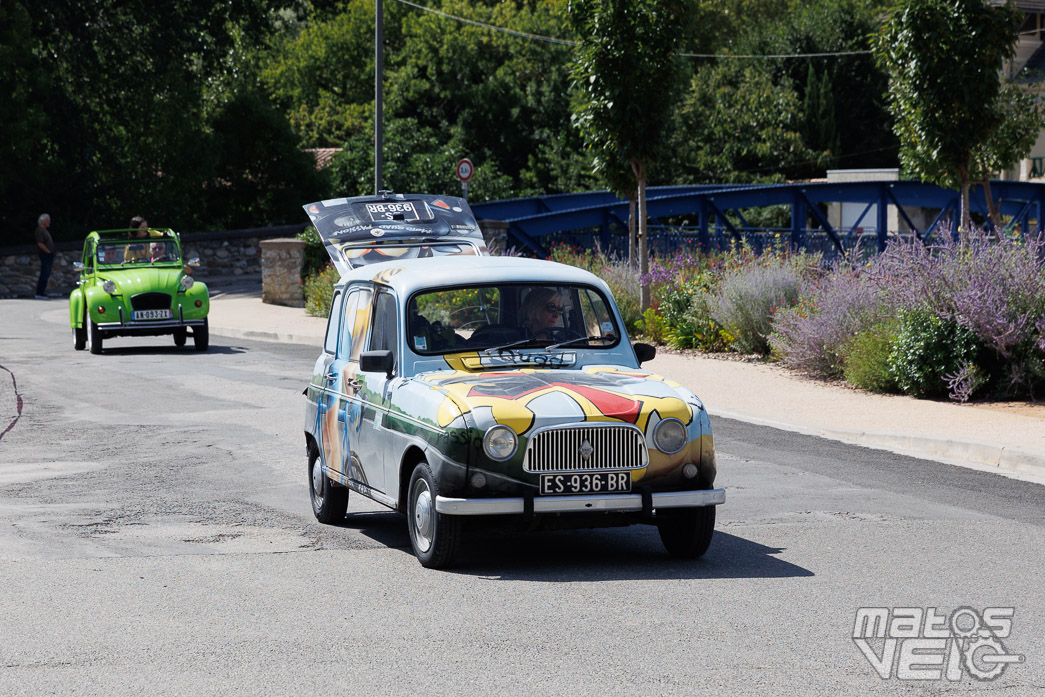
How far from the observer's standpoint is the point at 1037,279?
49.5ft

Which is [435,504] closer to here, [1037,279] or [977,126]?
[1037,279]

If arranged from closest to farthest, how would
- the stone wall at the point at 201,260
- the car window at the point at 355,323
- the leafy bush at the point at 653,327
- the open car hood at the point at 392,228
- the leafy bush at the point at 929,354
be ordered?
1. the car window at the point at 355,323
2. the leafy bush at the point at 929,354
3. the open car hood at the point at 392,228
4. the leafy bush at the point at 653,327
5. the stone wall at the point at 201,260

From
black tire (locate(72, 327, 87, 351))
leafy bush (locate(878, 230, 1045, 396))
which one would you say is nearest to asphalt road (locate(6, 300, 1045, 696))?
leafy bush (locate(878, 230, 1045, 396))

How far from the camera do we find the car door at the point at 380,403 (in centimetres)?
816

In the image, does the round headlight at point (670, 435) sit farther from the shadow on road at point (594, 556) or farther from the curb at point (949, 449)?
the curb at point (949, 449)

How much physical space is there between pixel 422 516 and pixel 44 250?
30178 mm

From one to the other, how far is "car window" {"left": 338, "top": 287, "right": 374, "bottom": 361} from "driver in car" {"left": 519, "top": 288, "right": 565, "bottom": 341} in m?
1.08

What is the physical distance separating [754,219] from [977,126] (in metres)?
36.5

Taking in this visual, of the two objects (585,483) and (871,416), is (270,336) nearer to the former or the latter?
(871,416)

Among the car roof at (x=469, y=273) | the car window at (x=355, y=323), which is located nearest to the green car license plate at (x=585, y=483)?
the car roof at (x=469, y=273)

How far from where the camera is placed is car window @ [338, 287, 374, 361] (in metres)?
9.09

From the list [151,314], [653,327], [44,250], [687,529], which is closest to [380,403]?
[687,529]

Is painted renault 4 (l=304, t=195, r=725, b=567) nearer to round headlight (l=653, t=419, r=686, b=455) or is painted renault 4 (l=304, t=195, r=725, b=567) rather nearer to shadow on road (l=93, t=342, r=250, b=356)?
round headlight (l=653, t=419, r=686, b=455)

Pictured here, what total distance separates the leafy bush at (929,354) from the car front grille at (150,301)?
11461mm
